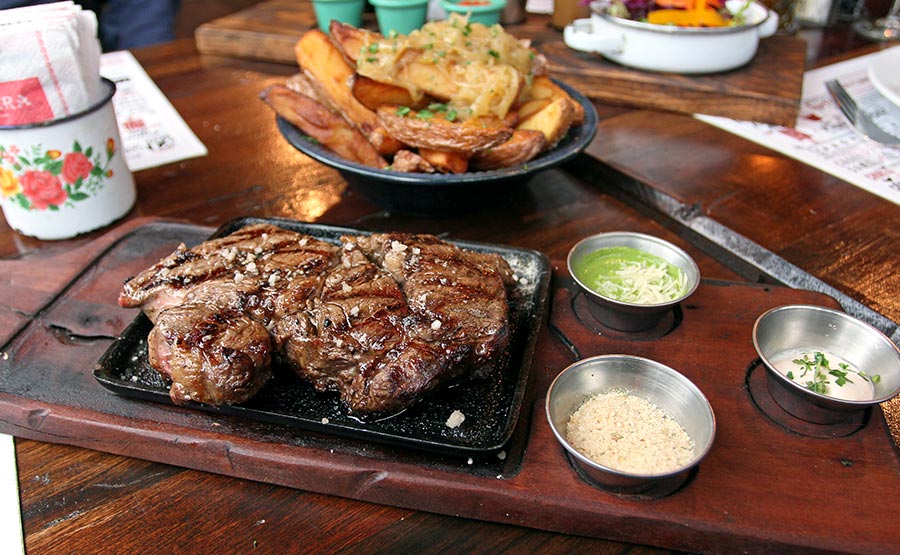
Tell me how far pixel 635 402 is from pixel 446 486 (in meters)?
0.49

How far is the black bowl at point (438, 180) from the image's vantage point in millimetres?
2045

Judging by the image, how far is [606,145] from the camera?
2.90 m

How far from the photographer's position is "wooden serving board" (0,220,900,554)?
131cm

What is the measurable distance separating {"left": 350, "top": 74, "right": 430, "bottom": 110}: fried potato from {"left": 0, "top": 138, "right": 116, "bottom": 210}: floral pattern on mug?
3.09ft

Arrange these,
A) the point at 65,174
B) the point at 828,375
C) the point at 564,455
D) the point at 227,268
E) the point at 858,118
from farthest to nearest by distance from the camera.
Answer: the point at 858,118, the point at 65,174, the point at 227,268, the point at 828,375, the point at 564,455

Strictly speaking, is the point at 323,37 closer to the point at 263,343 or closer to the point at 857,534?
the point at 263,343

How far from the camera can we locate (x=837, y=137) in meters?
3.02

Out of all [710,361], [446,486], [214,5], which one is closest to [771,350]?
[710,361]

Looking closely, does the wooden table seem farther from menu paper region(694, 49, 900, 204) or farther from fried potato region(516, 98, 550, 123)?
fried potato region(516, 98, 550, 123)

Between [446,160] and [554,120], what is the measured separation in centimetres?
40

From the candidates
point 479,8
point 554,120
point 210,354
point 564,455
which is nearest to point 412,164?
point 554,120

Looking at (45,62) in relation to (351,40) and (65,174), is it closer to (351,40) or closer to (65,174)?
(65,174)

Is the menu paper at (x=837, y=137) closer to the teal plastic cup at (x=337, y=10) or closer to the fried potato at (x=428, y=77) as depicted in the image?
the fried potato at (x=428, y=77)

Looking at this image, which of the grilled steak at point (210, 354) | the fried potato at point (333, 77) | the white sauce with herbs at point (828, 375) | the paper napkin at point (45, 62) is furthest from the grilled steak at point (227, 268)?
the white sauce with herbs at point (828, 375)
